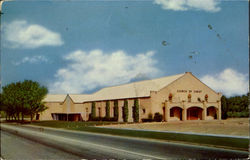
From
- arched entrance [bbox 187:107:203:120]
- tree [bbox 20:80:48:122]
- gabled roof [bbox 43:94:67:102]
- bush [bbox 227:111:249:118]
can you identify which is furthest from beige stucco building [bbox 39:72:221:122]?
gabled roof [bbox 43:94:67:102]

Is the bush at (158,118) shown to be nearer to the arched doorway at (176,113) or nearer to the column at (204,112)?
the arched doorway at (176,113)

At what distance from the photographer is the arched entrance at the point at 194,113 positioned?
5925 centimetres

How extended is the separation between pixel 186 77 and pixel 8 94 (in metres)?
49.3

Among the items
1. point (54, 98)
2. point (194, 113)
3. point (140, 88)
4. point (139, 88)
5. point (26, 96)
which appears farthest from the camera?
point (54, 98)

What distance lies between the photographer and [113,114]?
67.7m

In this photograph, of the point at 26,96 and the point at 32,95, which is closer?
the point at 26,96

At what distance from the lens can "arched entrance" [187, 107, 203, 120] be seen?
59.2 meters

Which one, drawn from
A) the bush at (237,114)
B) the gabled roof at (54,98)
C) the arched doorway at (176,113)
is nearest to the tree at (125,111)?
the arched doorway at (176,113)

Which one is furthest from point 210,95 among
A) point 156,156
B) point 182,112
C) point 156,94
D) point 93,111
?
point 156,156

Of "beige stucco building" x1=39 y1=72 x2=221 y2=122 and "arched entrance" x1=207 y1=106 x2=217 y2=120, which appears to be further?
"arched entrance" x1=207 y1=106 x2=217 y2=120

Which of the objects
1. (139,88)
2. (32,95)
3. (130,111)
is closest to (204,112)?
(139,88)

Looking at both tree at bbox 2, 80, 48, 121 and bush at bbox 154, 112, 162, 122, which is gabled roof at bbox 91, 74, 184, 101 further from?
tree at bbox 2, 80, 48, 121

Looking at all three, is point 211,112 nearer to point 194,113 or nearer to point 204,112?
point 204,112

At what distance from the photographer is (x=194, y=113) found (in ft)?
197
